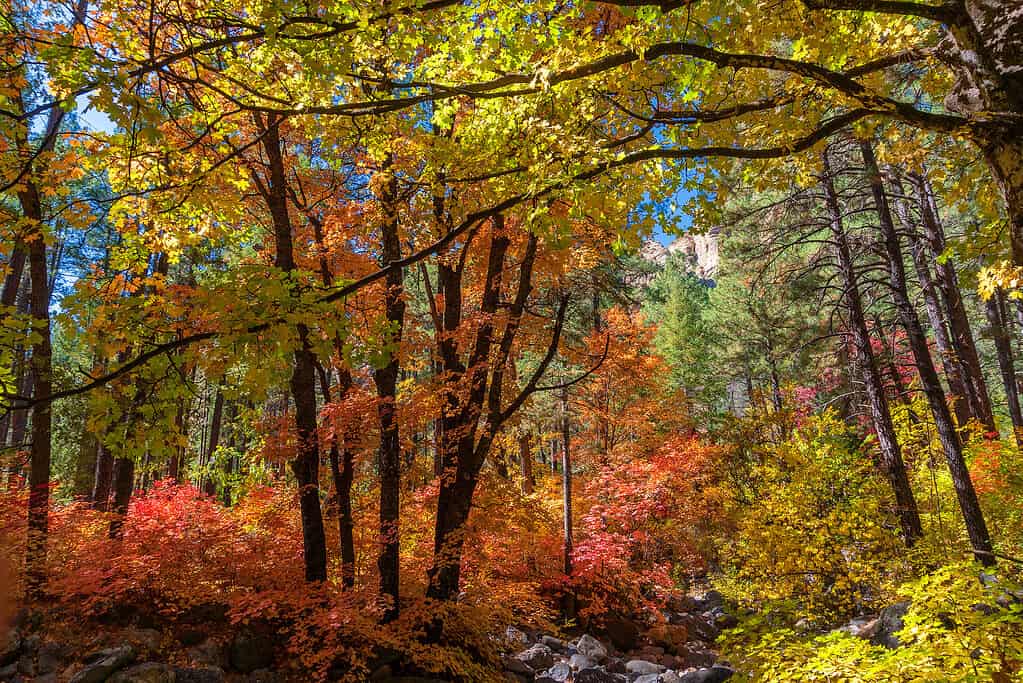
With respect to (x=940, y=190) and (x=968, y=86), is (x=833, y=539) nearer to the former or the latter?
(x=940, y=190)

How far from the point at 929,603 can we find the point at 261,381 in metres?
5.57

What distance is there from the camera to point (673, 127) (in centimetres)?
403

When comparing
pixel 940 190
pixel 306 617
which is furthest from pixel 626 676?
pixel 940 190

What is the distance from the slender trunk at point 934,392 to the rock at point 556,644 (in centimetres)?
693

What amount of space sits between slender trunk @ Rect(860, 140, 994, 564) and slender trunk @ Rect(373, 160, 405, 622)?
7.93 meters

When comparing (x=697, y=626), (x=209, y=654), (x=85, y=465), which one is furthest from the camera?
(x=85, y=465)

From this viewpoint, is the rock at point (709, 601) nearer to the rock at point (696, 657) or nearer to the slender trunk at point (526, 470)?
the rock at point (696, 657)

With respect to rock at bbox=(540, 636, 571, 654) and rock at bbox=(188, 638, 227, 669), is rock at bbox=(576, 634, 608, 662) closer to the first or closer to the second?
rock at bbox=(540, 636, 571, 654)

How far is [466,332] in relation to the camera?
7980 millimetres

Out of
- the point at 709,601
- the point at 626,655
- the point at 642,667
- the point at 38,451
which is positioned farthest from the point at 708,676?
the point at 38,451

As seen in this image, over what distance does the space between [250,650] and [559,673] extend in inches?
196

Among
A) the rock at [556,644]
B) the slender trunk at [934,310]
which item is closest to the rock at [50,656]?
the rock at [556,644]

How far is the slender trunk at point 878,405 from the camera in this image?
9.48 metres

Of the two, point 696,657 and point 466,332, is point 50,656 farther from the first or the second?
point 696,657
